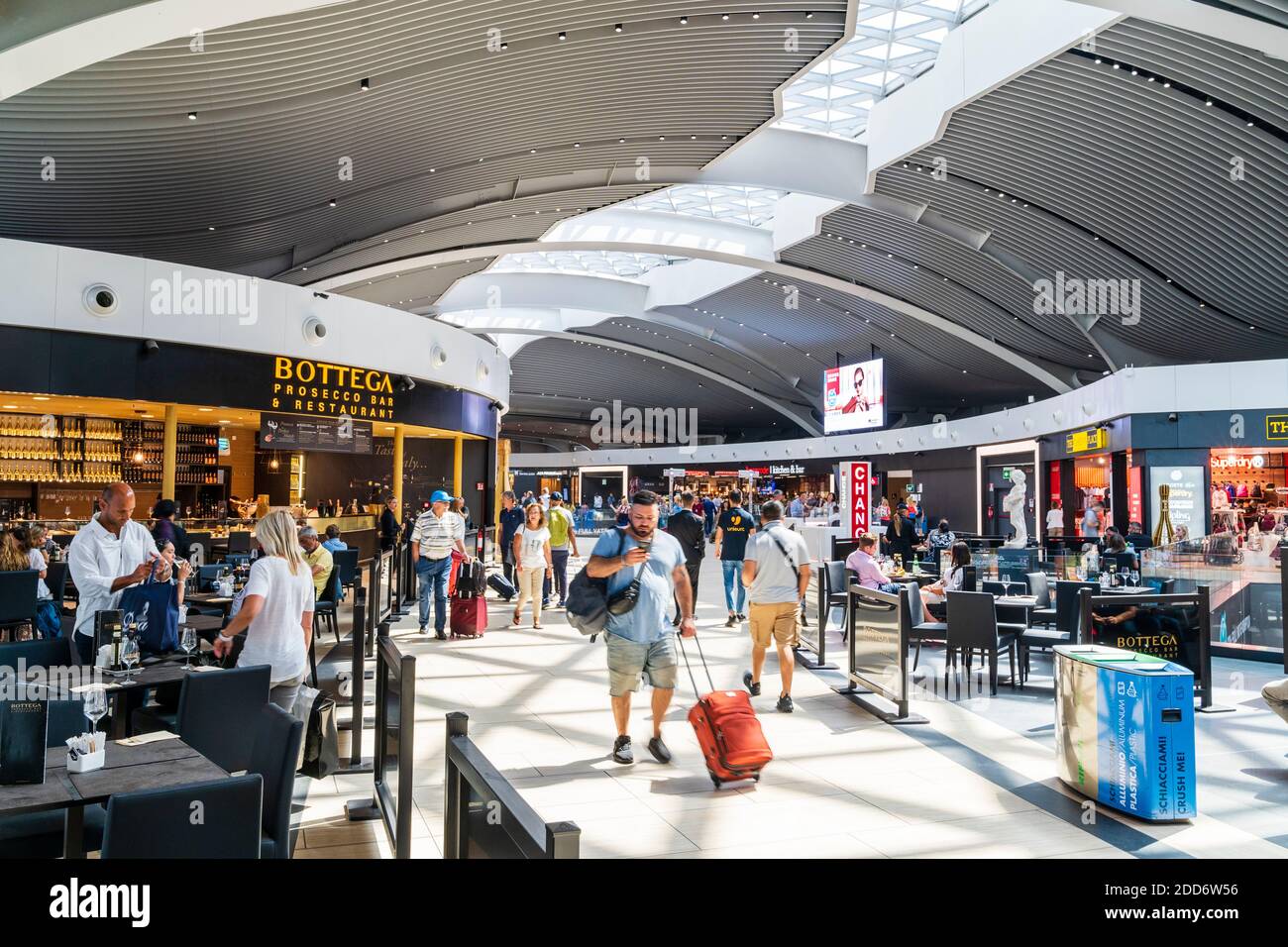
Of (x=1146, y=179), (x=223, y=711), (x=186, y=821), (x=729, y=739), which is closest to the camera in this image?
(x=186, y=821)

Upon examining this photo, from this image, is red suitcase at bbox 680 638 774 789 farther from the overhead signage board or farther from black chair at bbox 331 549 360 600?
the overhead signage board

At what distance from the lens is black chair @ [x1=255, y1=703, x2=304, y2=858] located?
9.08 feet

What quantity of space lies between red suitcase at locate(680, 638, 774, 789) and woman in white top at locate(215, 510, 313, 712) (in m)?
2.16

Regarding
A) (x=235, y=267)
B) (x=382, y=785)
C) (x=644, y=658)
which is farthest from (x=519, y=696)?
(x=235, y=267)

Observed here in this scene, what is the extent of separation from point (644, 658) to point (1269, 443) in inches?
598

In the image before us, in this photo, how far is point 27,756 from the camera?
2693mm

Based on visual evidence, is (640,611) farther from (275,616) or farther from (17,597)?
(17,597)

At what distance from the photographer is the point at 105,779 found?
2764 mm

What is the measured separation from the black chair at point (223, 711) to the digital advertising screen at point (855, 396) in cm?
2339

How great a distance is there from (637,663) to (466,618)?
479 centimetres

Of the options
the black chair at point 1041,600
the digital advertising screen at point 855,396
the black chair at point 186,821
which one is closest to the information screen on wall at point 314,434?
the black chair at point 1041,600

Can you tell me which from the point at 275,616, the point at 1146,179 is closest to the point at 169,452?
the point at 275,616

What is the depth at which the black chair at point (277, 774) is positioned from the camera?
2.77 metres
